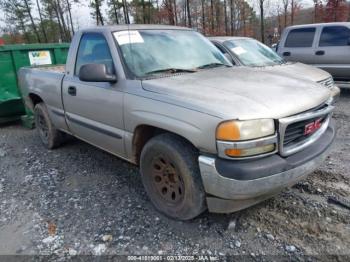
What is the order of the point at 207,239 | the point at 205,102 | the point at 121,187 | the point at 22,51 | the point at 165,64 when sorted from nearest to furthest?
the point at 205,102
the point at 207,239
the point at 165,64
the point at 121,187
the point at 22,51

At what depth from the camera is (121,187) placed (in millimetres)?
3635

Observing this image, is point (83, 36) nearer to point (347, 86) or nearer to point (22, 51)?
point (22, 51)

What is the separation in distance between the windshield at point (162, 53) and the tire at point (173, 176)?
800mm

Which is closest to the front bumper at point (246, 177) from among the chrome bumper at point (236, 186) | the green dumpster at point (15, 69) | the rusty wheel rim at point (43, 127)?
the chrome bumper at point (236, 186)

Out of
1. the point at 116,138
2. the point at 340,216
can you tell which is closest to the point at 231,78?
the point at 116,138

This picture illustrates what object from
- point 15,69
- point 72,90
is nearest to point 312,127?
point 72,90

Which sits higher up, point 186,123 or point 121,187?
point 186,123

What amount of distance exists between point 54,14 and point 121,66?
33.9 metres

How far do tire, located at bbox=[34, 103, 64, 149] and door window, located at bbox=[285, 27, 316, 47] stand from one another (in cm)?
674

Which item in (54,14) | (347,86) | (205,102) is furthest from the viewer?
(54,14)

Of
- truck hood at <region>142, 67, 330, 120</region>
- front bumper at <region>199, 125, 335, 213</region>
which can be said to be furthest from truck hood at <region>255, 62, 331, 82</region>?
front bumper at <region>199, 125, 335, 213</region>

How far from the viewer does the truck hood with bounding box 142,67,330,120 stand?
7.52 feet

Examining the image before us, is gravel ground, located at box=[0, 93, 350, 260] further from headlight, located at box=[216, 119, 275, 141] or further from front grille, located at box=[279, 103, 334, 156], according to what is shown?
headlight, located at box=[216, 119, 275, 141]

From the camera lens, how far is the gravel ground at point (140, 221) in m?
2.54
